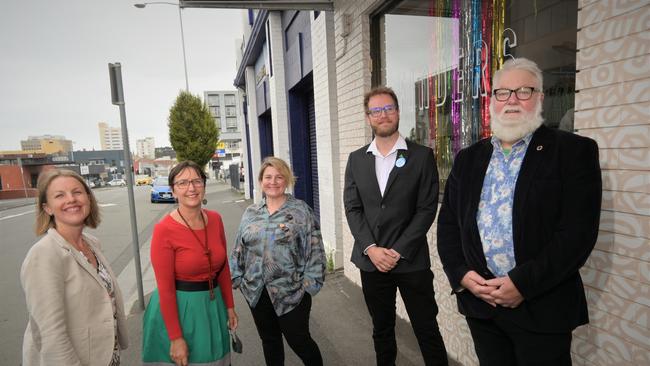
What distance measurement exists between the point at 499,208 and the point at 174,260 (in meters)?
1.80

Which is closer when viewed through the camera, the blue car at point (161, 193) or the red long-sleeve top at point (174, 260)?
the red long-sleeve top at point (174, 260)

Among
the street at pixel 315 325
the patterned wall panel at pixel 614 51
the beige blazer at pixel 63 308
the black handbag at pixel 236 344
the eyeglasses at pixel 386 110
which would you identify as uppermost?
the patterned wall panel at pixel 614 51

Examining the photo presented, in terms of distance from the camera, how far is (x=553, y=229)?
156 centimetres

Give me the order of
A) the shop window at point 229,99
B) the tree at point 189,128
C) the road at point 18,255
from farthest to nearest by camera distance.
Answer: the shop window at point 229,99
the tree at point 189,128
the road at point 18,255

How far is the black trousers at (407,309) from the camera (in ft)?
7.66

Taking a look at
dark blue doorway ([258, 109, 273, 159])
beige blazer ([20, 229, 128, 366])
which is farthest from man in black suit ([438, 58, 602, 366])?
dark blue doorway ([258, 109, 273, 159])

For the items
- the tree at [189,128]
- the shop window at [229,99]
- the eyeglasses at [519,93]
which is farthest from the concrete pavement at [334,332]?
the shop window at [229,99]

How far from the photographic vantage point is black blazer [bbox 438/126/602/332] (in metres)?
1.48

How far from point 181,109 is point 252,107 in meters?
16.7

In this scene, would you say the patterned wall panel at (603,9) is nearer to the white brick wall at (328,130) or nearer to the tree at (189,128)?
the white brick wall at (328,130)

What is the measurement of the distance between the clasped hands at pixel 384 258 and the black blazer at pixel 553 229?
63 cm

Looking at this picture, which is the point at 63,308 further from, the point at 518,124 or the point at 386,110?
the point at 518,124

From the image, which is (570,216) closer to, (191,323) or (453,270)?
(453,270)

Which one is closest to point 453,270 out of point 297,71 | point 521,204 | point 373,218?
point 521,204
